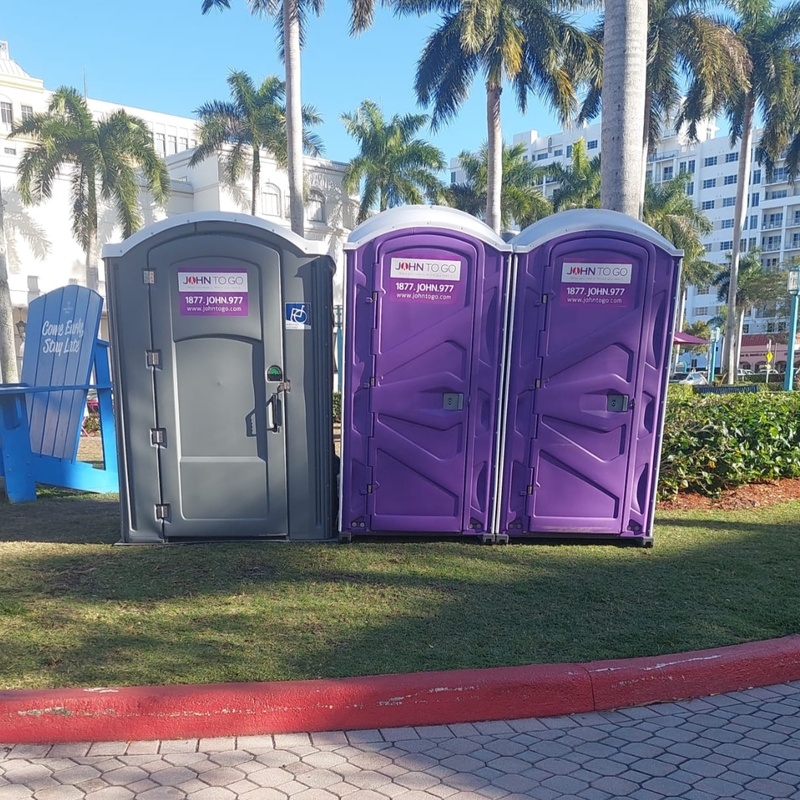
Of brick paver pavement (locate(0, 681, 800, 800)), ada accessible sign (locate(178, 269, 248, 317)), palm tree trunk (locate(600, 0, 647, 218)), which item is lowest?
brick paver pavement (locate(0, 681, 800, 800))

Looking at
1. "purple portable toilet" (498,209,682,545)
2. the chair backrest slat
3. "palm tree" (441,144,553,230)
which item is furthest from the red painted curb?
"palm tree" (441,144,553,230)

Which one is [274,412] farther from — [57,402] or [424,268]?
[57,402]

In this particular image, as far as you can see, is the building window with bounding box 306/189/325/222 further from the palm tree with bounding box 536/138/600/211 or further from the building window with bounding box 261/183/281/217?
the palm tree with bounding box 536/138/600/211

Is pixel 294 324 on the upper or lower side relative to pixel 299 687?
upper

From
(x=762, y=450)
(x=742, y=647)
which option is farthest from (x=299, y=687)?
(x=762, y=450)

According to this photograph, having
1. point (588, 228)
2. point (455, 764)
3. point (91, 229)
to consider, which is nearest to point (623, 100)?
point (588, 228)

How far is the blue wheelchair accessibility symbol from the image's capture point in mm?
5500

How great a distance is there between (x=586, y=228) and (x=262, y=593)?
3600 mm

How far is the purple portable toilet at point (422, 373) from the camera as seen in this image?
5.40 metres

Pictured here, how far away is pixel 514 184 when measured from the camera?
117ft

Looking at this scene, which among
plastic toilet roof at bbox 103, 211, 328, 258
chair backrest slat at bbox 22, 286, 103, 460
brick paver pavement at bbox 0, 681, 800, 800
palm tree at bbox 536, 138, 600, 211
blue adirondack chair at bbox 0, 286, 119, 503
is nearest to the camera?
brick paver pavement at bbox 0, 681, 800, 800

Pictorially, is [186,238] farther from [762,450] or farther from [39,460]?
[762,450]

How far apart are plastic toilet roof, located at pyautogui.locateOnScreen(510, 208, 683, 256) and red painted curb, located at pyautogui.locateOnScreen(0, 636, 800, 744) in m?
3.13

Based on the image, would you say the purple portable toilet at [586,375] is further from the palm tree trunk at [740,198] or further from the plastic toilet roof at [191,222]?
the palm tree trunk at [740,198]
